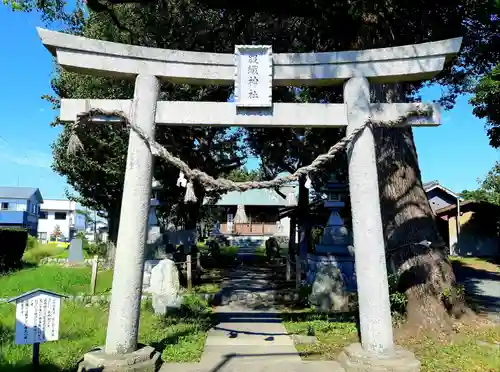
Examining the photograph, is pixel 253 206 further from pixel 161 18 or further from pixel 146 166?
pixel 146 166

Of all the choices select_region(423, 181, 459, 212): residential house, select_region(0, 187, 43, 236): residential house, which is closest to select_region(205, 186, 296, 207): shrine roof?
select_region(423, 181, 459, 212): residential house

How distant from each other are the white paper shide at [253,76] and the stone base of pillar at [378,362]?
3.63 m

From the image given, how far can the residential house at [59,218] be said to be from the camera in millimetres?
61594

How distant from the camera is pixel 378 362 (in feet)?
17.9

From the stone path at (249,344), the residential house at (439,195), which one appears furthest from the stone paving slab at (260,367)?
the residential house at (439,195)

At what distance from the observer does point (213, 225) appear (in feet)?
152

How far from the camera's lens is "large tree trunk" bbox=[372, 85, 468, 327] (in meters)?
7.37

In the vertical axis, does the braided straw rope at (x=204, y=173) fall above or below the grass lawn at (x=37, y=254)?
above

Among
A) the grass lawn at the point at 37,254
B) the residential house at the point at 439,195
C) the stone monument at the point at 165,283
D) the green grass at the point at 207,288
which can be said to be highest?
the residential house at the point at 439,195

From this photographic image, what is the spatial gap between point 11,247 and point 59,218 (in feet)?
153

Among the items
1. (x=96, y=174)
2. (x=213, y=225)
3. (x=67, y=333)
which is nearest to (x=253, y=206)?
(x=213, y=225)

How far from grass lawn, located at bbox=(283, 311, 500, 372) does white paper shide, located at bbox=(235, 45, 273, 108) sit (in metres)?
3.98

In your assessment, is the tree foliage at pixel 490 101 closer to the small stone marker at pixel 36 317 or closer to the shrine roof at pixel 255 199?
the small stone marker at pixel 36 317

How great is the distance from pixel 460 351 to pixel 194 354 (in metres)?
3.96
